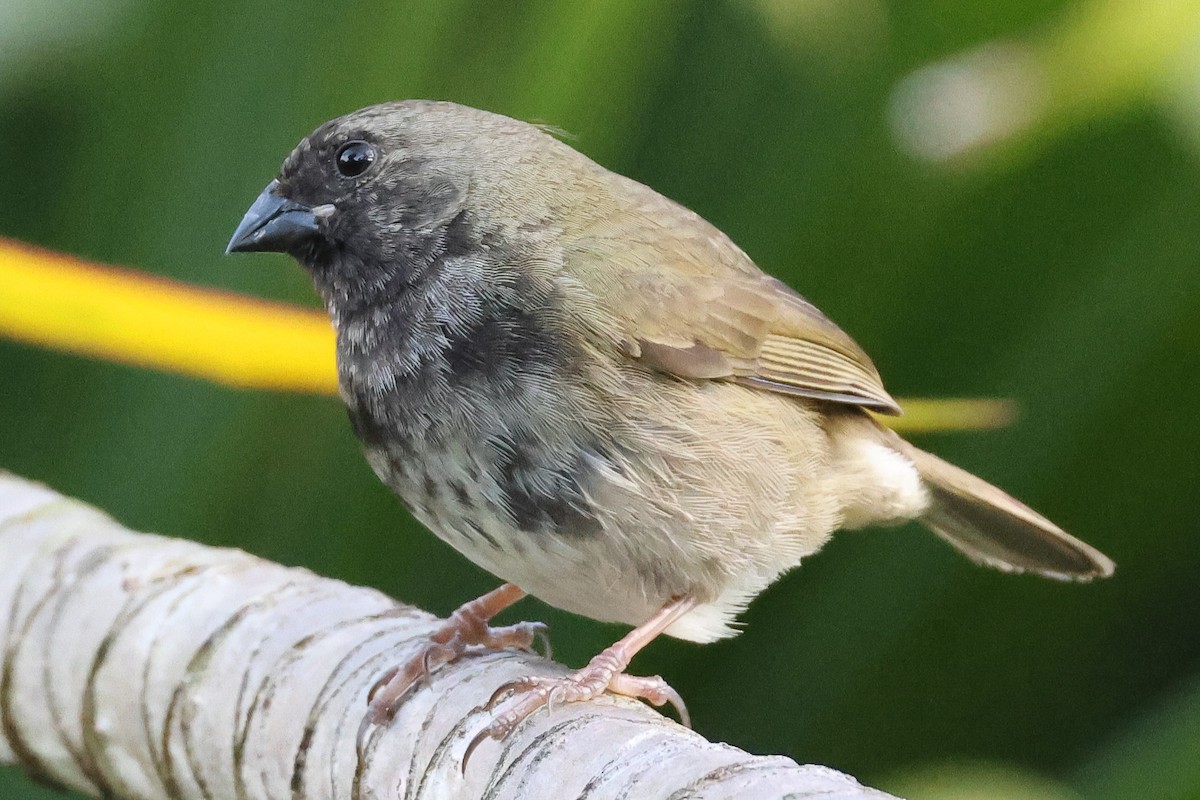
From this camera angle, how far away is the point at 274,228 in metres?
2.63

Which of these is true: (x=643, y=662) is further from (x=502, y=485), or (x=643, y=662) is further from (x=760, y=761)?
(x=760, y=761)

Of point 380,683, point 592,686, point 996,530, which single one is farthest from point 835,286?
point 380,683

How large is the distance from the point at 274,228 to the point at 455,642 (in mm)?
845

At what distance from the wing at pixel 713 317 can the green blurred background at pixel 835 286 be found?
55cm

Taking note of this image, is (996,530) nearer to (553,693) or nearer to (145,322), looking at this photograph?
(553,693)

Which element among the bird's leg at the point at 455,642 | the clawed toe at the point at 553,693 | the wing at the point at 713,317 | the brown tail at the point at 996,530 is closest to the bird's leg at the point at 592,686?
the clawed toe at the point at 553,693

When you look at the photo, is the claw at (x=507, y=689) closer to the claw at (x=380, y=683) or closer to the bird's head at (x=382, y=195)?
the claw at (x=380, y=683)

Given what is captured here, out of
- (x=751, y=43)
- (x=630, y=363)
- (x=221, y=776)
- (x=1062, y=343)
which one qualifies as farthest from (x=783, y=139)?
(x=221, y=776)

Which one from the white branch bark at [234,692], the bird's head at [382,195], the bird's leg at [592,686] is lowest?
the white branch bark at [234,692]

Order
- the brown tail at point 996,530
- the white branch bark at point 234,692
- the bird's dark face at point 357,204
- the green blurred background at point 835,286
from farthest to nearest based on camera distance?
1. the green blurred background at point 835,286
2. the brown tail at point 996,530
3. the bird's dark face at point 357,204
4. the white branch bark at point 234,692

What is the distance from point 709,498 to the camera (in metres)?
2.47

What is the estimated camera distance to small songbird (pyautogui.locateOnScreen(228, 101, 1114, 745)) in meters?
2.31

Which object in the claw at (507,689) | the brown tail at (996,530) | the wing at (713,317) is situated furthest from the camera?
the brown tail at (996,530)

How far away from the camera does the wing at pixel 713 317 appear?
2.50m
